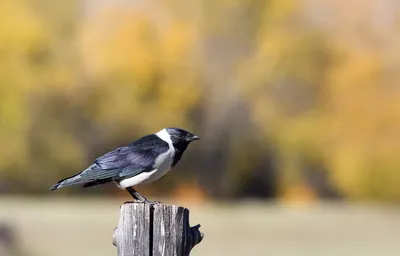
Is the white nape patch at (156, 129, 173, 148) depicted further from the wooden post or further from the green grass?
the green grass

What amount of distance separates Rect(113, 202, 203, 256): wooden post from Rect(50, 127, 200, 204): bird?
37.8 inches

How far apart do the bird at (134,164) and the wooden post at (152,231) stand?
96cm

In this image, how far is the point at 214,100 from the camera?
32.9m

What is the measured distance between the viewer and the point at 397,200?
3091 cm

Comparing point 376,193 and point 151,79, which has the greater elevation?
point 151,79

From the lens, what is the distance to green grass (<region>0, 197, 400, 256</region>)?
65.4 ft

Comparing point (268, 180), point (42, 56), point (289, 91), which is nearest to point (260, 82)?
point (289, 91)

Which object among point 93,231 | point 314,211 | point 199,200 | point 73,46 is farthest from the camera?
point 73,46

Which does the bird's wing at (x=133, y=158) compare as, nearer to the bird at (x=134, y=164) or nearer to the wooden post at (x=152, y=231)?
the bird at (x=134, y=164)

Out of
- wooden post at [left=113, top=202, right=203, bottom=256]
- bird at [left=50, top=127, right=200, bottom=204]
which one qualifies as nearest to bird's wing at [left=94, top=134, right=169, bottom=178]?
bird at [left=50, top=127, right=200, bottom=204]

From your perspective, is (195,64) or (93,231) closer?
(93,231)

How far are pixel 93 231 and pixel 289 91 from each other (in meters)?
13.2

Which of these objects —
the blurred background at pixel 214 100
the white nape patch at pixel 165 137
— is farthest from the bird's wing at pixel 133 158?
the blurred background at pixel 214 100

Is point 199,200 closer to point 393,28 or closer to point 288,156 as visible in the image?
point 288,156
